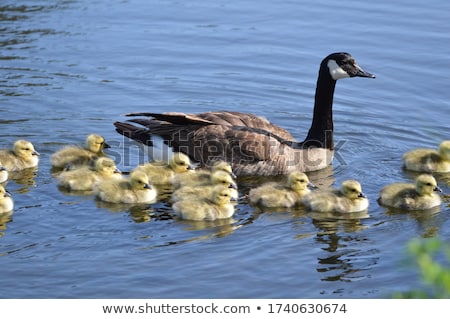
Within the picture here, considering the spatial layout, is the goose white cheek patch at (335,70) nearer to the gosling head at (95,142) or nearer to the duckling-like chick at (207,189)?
the duckling-like chick at (207,189)

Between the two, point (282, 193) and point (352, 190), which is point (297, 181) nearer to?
point (282, 193)

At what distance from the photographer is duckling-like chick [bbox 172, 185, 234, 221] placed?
9.59m

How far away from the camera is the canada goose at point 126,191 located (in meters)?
10.0

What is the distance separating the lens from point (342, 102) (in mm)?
13766

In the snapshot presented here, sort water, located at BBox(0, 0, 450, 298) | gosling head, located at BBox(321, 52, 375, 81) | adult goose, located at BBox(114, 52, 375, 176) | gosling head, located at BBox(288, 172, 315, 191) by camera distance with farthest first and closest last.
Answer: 1. gosling head, located at BBox(321, 52, 375, 81)
2. adult goose, located at BBox(114, 52, 375, 176)
3. gosling head, located at BBox(288, 172, 315, 191)
4. water, located at BBox(0, 0, 450, 298)

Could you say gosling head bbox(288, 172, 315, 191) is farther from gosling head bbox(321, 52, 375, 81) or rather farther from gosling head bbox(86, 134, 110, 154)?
gosling head bbox(86, 134, 110, 154)

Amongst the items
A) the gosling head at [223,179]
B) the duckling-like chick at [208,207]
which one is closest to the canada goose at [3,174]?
the duckling-like chick at [208,207]

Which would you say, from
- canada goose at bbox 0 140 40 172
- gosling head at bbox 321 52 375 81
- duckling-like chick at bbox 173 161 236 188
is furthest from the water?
gosling head at bbox 321 52 375 81

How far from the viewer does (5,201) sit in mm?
9586

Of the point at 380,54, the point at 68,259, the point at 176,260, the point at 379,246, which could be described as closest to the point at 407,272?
the point at 379,246

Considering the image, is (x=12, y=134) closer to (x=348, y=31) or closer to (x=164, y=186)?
(x=164, y=186)

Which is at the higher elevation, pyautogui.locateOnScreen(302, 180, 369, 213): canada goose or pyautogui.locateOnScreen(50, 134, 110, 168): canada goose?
pyautogui.locateOnScreen(50, 134, 110, 168): canada goose

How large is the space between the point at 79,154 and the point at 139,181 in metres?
1.54

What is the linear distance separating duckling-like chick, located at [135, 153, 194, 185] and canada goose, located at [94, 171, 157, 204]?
2.02 ft
